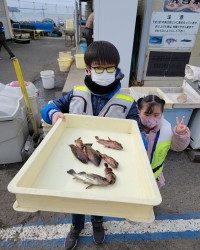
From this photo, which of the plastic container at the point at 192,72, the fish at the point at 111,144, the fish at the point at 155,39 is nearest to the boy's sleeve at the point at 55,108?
the fish at the point at 111,144

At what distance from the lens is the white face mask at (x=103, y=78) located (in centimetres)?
213

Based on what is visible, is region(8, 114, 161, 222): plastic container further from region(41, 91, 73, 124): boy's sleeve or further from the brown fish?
region(41, 91, 73, 124): boy's sleeve

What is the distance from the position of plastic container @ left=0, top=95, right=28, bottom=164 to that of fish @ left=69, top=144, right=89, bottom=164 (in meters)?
2.40

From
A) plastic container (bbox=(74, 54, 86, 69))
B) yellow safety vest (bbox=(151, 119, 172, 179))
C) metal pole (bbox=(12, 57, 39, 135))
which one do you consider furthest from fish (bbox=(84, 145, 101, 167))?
plastic container (bbox=(74, 54, 86, 69))

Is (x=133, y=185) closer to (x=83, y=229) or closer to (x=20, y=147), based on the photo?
(x=83, y=229)

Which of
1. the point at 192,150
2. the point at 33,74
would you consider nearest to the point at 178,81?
the point at 192,150

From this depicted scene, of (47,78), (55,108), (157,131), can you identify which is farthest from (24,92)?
(47,78)

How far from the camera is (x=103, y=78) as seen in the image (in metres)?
2.15

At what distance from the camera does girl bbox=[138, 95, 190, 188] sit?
2.36 metres

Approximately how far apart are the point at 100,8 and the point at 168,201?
413 cm

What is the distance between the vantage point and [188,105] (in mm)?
4602

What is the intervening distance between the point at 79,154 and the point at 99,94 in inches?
28.9

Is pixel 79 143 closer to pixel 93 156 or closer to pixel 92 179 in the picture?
pixel 93 156

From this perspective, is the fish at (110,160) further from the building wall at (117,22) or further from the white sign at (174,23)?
the white sign at (174,23)
